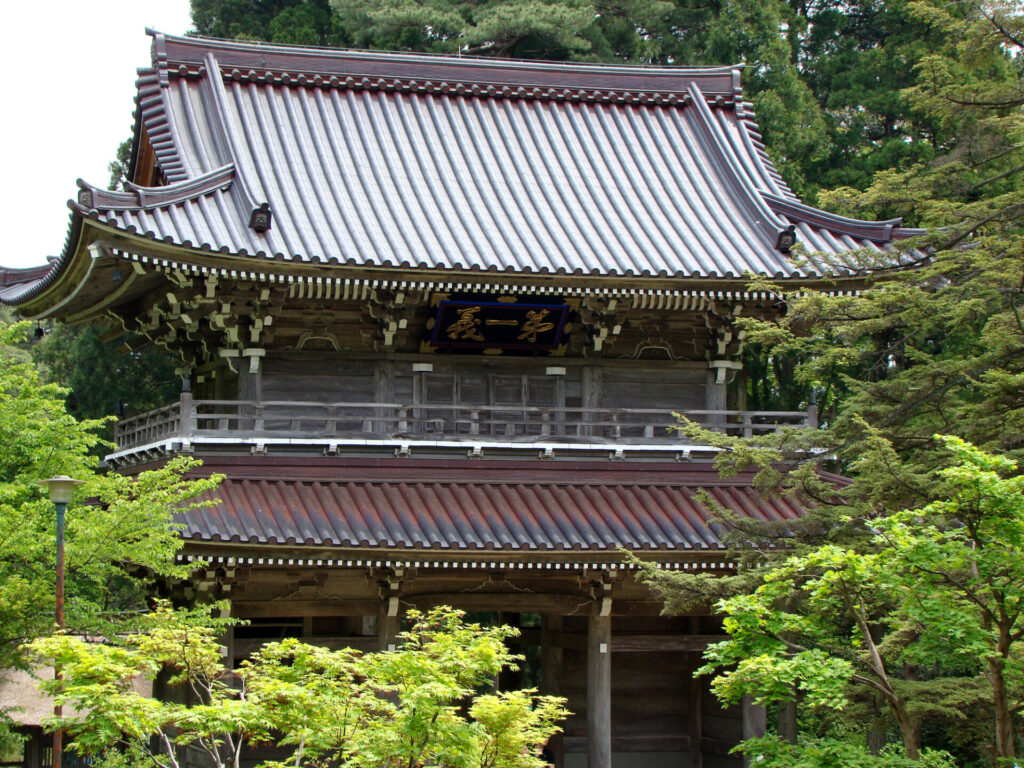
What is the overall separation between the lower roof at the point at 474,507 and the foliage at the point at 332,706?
4.37 meters

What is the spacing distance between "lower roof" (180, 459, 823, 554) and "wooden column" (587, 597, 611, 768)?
1379mm

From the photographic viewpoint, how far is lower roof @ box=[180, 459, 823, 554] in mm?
16203

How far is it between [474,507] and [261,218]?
194 inches

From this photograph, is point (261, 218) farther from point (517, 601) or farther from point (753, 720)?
point (753, 720)

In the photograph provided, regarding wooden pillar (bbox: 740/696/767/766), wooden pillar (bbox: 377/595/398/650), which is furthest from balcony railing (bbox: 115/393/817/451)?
wooden pillar (bbox: 740/696/767/766)

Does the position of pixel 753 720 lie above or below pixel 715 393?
below

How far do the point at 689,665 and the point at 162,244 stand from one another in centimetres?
1086

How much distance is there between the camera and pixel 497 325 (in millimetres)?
18766

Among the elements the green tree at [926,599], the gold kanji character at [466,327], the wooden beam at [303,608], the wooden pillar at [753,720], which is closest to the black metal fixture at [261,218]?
the gold kanji character at [466,327]

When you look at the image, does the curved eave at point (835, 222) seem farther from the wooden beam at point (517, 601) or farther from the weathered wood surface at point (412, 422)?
the wooden beam at point (517, 601)

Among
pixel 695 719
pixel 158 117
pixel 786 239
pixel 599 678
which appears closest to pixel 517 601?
pixel 599 678

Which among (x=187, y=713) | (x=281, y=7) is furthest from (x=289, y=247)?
(x=281, y=7)

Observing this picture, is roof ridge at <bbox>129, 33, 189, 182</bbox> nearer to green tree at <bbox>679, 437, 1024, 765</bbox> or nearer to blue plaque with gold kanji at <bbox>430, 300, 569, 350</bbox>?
blue plaque with gold kanji at <bbox>430, 300, 569, 350</bbox>

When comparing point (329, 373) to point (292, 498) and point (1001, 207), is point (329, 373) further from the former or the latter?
point (1001, 207)
